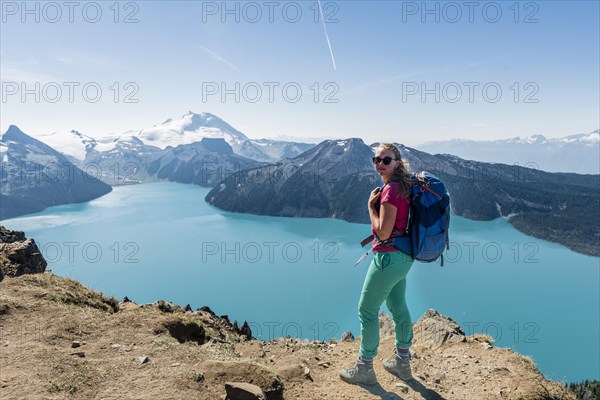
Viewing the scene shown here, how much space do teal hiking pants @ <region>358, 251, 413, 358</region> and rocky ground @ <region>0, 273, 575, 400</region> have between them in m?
0.93

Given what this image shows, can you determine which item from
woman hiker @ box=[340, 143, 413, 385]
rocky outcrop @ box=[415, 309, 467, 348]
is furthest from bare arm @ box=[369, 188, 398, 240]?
rocky outcrop @ box=[415, 309, 467, 348]

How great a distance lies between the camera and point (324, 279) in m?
102

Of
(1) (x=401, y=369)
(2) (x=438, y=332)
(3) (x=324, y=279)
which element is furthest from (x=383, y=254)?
(3) (x=324, y=279)

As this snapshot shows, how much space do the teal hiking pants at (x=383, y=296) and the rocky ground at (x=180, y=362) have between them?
935 mm

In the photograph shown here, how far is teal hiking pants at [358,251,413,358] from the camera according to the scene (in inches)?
235

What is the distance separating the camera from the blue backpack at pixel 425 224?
5.88 metres

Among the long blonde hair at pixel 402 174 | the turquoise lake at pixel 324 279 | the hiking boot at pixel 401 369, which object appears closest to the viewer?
the long blonde hair at pixel 402 174

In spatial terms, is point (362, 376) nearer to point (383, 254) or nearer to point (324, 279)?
point (383, 254)

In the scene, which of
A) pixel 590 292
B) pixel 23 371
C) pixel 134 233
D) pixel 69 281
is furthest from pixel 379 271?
pixel 134 233

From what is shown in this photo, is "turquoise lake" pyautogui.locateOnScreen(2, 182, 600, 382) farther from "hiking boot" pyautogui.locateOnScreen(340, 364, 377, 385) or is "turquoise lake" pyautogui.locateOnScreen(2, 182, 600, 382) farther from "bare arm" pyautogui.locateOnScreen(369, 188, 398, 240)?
"bare arm" pyautogui.locateOnScreen(369, 188, 398, 240)

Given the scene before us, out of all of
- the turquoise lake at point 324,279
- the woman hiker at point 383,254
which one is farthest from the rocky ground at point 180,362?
the turquoise lake at point 324,279

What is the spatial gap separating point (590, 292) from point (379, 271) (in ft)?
420

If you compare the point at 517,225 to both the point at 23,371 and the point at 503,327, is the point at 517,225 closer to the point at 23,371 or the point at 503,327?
the point at 503,327

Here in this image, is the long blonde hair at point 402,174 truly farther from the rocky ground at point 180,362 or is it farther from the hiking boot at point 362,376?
the rocky ground at point 180,362
